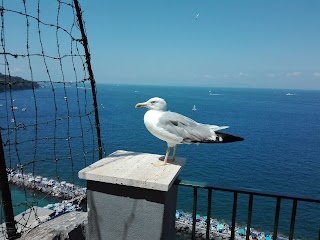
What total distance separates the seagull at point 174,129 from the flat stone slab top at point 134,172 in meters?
0.12

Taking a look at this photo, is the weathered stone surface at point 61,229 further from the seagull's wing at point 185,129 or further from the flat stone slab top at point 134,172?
the seagull's wing at point 185,129

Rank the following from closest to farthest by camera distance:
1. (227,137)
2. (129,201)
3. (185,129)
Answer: (129,201) < (227,137) < (185,129)

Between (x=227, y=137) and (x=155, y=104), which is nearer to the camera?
(x=227, y=137)

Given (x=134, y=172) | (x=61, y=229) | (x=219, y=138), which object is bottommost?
(x=61, y=229)

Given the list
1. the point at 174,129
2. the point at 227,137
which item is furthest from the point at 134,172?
the point at 227,137

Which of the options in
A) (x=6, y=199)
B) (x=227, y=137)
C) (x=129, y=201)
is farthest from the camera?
(x=227, y=137)

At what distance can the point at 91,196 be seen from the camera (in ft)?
6.75

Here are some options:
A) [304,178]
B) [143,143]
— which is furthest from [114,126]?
[304,178]

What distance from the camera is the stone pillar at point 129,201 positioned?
192cm

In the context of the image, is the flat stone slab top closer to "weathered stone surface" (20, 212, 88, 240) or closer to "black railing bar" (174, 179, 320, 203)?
"black railing bar" (174, 179, 320, 203)

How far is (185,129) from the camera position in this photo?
2.41 metres

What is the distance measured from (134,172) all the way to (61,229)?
936 mm

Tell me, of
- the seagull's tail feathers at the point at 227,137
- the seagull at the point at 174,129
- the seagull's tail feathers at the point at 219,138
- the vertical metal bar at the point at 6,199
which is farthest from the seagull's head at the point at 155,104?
the vertical metal bar at the point at 6,199

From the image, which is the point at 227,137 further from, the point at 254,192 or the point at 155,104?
the point at 155,104
